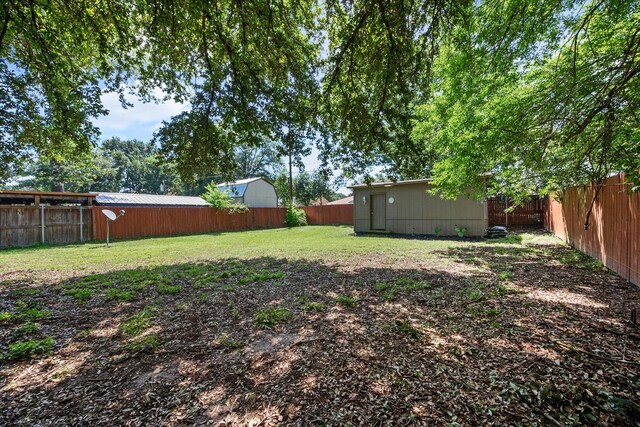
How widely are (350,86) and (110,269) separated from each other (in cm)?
598

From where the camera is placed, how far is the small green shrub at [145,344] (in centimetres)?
247

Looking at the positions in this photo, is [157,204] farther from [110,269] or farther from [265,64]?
[265,64]

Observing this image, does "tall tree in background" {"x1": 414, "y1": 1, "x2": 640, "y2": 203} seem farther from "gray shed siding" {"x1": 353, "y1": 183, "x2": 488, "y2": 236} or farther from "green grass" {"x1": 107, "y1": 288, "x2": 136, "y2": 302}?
"green grass" {"x1": 107, "y1": 288, "x2": 136, "y2": 302}

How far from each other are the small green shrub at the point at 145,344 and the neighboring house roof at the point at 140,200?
1565 centimetres

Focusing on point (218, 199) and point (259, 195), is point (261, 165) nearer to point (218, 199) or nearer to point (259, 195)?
point (259, 195)

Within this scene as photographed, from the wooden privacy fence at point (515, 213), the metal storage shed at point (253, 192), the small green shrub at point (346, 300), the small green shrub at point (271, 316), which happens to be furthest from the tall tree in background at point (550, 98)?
the metal storage shed at point (253, 192)

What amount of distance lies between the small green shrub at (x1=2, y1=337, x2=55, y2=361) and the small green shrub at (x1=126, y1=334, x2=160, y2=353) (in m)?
0.68

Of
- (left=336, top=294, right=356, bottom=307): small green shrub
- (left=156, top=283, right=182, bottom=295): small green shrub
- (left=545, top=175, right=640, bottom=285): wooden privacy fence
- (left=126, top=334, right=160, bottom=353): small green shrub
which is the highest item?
(left=545, top=175, right=640, bottom=285): wooden privacy fence

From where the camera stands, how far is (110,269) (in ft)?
19.2

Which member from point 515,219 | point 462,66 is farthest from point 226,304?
point 515,219

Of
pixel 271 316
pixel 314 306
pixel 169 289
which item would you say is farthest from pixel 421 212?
pixel 169 289

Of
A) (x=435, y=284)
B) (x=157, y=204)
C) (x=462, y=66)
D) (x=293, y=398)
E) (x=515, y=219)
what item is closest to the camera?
(x=293, y=398)

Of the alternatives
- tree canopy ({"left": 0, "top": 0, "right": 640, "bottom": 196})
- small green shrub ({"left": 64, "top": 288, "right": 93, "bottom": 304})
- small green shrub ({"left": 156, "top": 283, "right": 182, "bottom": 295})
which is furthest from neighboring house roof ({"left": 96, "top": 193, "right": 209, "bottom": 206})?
small green shrub ({"left": 156, "top": 283, "right": 182, "bottom": 295})

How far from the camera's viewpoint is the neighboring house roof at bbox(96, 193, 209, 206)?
15.5 m
